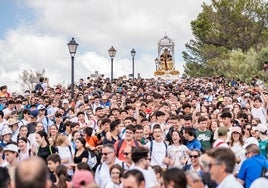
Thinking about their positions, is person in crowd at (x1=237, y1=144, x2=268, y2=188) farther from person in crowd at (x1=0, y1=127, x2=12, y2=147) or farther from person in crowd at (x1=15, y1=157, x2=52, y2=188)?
person in crowd at (x1=0, y1=127, x2=12, y2=147)

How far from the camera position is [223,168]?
630 cm

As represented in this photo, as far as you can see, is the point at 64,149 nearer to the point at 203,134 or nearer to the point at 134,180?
the point at 203,134

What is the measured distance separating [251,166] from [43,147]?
440 centimetres

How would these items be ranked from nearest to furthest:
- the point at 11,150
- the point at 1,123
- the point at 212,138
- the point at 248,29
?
1. the point at 11,150
2. the point at 212,138
3. the point at 1,123
4. the point at 248,29

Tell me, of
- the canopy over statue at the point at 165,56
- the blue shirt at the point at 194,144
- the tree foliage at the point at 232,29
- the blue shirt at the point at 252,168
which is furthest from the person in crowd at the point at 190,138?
the canopy over statue at the point at 165,56

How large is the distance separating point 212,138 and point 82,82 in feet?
76.1

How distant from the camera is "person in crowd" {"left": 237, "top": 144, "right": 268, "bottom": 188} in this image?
875cm

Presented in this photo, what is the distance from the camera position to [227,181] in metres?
6.18

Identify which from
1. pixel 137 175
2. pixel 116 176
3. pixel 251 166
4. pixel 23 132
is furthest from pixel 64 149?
pixel 137 175

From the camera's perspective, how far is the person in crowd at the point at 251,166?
8.75 metres

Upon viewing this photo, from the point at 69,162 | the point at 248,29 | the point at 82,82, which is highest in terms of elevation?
the point at 248,29

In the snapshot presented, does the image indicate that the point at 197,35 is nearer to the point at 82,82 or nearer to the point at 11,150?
the point at 82,82

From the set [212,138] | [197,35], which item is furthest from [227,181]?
[197,35]

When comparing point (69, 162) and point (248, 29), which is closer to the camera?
point (69, 162)
